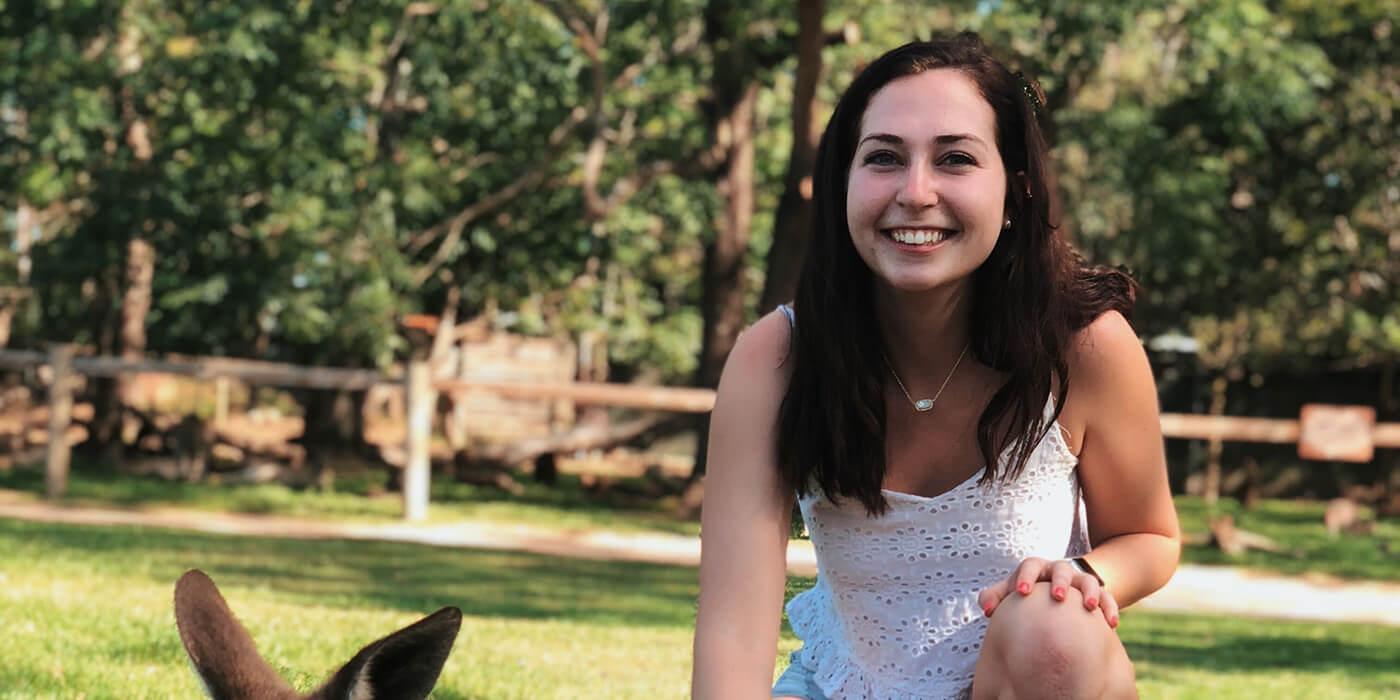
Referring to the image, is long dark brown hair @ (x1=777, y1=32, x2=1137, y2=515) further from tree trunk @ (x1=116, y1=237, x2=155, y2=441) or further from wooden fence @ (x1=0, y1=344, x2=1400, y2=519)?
tree trunk @ (x1=116, y1=237, x2=155, y2=441)

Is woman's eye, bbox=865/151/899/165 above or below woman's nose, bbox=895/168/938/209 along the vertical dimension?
above

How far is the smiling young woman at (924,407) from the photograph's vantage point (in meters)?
2.91

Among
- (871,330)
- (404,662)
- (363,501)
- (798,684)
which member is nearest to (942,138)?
(871,330)

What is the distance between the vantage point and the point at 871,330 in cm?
310

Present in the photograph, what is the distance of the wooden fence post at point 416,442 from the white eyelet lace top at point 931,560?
12.2 m

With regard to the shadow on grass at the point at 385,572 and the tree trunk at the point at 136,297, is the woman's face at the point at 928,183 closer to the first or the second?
the shadow on grass at the point at 385,572

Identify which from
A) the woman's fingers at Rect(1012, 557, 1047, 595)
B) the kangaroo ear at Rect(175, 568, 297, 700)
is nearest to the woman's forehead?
the woman's fingers at Rect(1012, 557, 1047, 595)

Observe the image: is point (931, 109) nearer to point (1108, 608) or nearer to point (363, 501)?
point (1108, 608)

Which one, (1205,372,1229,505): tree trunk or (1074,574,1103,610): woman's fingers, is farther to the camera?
(1205,372,1229,505): tree trunk

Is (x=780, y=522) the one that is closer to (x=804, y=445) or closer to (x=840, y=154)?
(x=804, y=445)

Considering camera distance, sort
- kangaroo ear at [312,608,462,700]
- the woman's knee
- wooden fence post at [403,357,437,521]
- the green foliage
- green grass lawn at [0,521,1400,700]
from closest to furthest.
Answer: kangaroo ear at [312,608,462,700] < the woman's knee < green grass lawn at [0,521,1400,700] < wooden fence post at [403,357,437,521] < the green foliage

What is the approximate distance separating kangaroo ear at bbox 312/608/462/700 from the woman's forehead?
1.18 metres

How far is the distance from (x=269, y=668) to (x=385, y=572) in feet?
27.1

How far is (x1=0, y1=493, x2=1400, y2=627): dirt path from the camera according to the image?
12.9 meters
